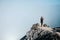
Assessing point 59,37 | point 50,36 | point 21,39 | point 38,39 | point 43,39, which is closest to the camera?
point 59,37

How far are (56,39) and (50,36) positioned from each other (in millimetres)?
1151

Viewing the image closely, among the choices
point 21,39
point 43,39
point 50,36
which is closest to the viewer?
point 50,36

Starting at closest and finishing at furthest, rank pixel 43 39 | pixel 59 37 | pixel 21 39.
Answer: pixel 59 37 → pixel 43 39 → pixel 21 39

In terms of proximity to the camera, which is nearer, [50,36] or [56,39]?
[56,39]

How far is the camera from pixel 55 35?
39.7 ft

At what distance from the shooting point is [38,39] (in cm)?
1451

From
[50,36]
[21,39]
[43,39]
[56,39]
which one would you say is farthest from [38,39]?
[21,39]

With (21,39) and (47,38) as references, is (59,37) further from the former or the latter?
(21,39)

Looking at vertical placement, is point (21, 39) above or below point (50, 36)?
below

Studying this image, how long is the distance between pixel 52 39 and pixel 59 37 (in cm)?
74

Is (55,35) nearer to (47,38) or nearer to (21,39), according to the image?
(47,38)

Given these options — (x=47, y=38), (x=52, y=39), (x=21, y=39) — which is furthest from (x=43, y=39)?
(x=21, y=39)

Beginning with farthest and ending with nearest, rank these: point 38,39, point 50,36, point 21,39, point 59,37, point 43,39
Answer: point 21,39 < point 38,39 < point 43,39 < point 50,36 < point 59,37

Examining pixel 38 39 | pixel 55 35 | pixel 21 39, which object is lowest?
pixel 21 39
